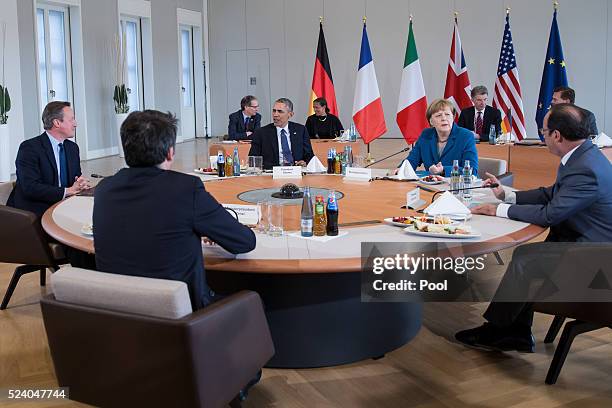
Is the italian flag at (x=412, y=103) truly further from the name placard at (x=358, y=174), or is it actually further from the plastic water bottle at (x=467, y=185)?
the plastic water bottle at (x=467, y=185)

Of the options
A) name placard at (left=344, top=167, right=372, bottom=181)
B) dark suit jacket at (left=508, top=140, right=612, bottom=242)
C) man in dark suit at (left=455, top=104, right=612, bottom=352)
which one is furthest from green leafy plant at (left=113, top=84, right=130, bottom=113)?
dark suit jacket at (left=508, top=140, right=612, bottom=242)

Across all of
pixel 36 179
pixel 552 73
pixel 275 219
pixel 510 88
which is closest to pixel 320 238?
pixel 275 219

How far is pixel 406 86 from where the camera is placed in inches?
309

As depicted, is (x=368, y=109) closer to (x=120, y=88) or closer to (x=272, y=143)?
(x=272, y=143)

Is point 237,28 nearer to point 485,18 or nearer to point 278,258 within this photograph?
point 485,18

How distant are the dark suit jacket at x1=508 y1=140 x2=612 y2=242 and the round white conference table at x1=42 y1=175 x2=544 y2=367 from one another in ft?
0.30

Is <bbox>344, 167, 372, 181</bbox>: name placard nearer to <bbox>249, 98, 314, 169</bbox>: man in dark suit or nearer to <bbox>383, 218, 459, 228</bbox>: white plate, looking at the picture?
<bbox>249, 98, 314, 169</bbox>: man in dark suit

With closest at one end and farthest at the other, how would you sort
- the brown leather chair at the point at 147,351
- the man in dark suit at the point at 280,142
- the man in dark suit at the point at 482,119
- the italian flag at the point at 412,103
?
the brown leather chair at the point at 147,351, the man in dark suit at the point at 280,142, the italian flag at the point at 412,103, the man in dark suit at the point at 482,119

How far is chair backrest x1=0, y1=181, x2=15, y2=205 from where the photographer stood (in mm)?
4277

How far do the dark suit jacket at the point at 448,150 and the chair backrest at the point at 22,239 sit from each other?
9.07 ft

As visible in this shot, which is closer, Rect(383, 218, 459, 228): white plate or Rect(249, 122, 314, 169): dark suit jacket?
Rect(383, 218, 459, 228): white plate

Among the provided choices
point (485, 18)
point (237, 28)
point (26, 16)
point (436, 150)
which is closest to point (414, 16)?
point (485, 18)

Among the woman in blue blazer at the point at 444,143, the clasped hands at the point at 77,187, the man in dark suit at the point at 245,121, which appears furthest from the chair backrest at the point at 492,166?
the man in dark suit at the point at 245,121

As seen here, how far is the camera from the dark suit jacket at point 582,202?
301 cm
